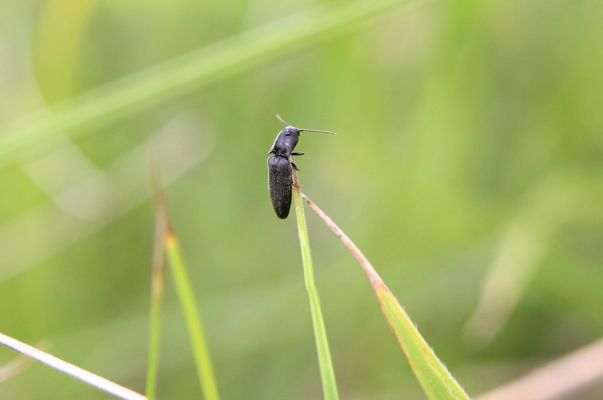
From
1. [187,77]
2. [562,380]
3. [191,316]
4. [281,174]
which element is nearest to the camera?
[191,316]

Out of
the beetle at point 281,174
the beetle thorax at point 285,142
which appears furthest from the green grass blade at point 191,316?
the beetle thorax at point 285,142

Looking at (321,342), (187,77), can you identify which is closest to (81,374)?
(321,342)

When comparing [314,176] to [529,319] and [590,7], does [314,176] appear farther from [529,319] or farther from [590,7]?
[590,7]

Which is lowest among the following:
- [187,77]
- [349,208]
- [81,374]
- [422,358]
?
[422,358]

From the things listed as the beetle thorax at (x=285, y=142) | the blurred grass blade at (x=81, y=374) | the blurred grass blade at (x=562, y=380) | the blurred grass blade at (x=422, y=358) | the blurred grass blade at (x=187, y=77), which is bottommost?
the blurred grass blade at (x=422, y=358)

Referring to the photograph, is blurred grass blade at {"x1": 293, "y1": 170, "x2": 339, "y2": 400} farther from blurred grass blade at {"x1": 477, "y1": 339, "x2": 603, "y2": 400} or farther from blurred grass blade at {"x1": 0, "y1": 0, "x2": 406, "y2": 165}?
blurred grass blade at {"x1": 477, "y1": 339, "x2": 603, "y2": 400}

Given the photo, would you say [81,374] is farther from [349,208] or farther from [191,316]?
[349,208]

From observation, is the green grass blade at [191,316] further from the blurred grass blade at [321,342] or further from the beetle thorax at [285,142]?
the beetle thorax at [285,142]

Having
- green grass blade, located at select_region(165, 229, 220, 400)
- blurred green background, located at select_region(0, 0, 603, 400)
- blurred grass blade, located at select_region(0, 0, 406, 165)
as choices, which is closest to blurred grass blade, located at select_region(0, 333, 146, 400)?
green grass blade, located at select_region(165, 229, 220, 400)
